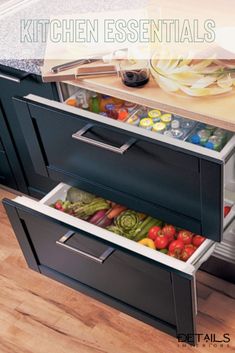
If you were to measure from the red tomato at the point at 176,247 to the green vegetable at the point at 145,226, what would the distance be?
0.10 metres

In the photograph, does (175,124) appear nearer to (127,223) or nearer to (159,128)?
(159,128)

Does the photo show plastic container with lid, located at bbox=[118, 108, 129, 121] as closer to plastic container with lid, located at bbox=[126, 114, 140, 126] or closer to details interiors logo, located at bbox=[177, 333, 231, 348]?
plastic container with lid, located at bbox=[126, 114, 140, 126]

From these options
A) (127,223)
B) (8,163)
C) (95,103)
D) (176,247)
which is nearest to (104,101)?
(95,103)

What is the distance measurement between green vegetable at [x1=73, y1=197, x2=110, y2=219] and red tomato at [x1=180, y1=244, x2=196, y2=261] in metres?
0.30

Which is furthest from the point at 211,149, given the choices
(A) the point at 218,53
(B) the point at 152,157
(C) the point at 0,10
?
(C) the point at 0,10

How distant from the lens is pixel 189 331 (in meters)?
1.56

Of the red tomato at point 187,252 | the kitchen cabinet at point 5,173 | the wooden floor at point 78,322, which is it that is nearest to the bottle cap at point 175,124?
the red tomato at point 187,252

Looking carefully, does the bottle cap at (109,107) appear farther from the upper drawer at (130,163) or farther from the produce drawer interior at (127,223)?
the produce drawer interior at (127,223)

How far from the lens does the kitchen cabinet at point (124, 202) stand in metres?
1.39

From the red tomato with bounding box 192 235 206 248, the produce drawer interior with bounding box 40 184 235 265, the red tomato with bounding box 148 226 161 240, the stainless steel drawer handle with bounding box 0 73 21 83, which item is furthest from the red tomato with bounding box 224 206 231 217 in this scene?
the stainless steel drawer handle with bounding box 0 73 21 83

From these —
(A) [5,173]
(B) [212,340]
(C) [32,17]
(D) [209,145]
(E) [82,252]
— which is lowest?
(B) [212,340]

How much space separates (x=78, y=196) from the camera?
180cm

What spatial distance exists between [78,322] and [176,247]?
0.47 metres

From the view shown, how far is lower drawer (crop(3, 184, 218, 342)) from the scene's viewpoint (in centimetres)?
144
